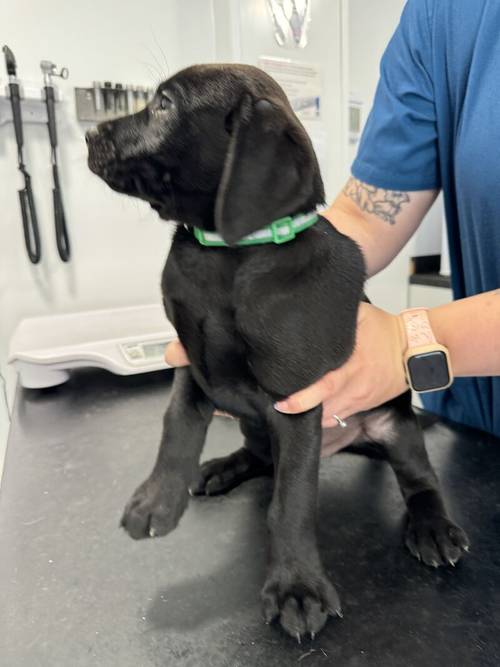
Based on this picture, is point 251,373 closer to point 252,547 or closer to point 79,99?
point 252,547

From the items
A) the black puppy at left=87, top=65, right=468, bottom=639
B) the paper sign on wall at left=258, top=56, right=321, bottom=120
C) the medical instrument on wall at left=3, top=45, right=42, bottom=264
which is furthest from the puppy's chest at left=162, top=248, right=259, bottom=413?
the paper sign on wall at left=258, top=56, right=321, bottom=120

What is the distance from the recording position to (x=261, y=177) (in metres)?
0.55

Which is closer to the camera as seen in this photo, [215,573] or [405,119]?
[215,573]

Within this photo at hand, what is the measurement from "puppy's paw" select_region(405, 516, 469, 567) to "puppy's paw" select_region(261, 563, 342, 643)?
13cm

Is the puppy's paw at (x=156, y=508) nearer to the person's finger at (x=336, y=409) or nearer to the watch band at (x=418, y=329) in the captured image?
the person's finger at (x=336, y=409)

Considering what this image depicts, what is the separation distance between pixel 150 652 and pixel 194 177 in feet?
1.58

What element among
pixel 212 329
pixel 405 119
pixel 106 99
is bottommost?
pixel 212 329

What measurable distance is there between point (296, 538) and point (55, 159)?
133 cm

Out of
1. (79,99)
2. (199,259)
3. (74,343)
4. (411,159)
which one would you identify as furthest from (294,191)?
(79,99)

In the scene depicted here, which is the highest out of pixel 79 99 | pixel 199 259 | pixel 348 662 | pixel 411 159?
pixel 79 99

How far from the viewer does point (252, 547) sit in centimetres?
64

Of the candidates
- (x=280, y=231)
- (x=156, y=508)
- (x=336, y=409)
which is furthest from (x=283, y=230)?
(x=156, y=508)

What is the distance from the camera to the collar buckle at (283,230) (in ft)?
1.94

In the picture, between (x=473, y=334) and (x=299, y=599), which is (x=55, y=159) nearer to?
(x=473, y=334)
